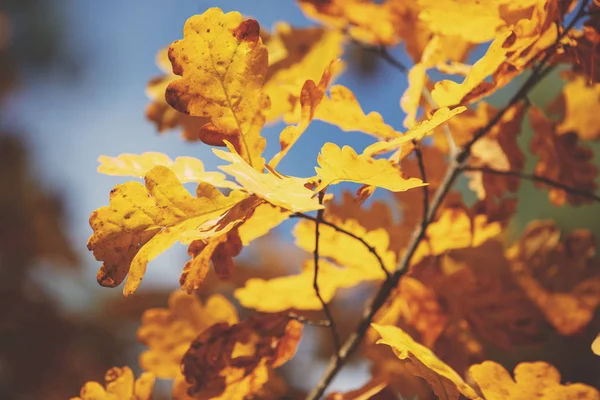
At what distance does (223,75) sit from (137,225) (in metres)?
0.19

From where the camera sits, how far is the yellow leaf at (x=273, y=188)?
1.35 ft

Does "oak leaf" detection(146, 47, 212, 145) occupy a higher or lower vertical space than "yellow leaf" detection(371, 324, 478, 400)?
higher

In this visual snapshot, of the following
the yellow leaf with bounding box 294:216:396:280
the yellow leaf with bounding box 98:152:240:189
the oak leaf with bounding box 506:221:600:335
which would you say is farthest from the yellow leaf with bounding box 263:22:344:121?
the oak leaf with bounding box 506:221:600:335

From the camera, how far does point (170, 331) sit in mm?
801

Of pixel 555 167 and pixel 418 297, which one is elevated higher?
pixel 555 167

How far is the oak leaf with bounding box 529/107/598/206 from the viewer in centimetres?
87

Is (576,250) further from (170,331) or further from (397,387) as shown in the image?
(170,331)

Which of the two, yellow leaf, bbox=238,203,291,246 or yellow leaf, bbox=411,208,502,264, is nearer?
yellow leaf, bbox=238,203,291,246

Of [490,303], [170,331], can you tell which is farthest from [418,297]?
[170,331]

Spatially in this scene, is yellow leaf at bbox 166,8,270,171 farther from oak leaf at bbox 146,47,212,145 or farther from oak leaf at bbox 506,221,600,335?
oak leaf at bbox 506,221,600,335

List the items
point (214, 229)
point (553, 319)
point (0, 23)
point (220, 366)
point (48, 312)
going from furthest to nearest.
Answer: point (0, 23), point (48, 312), point (553, 319), point (220, 366), point (214, 229)

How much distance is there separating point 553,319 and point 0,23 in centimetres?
695

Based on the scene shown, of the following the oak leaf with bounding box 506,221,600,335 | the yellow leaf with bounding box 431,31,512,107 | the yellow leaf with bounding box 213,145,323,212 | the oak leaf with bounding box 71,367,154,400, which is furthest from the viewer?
the oak leaf with bounding box 506,221,600,335

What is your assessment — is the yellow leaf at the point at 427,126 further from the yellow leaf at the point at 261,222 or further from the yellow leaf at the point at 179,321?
the yellow leaf at the point at 179,321
